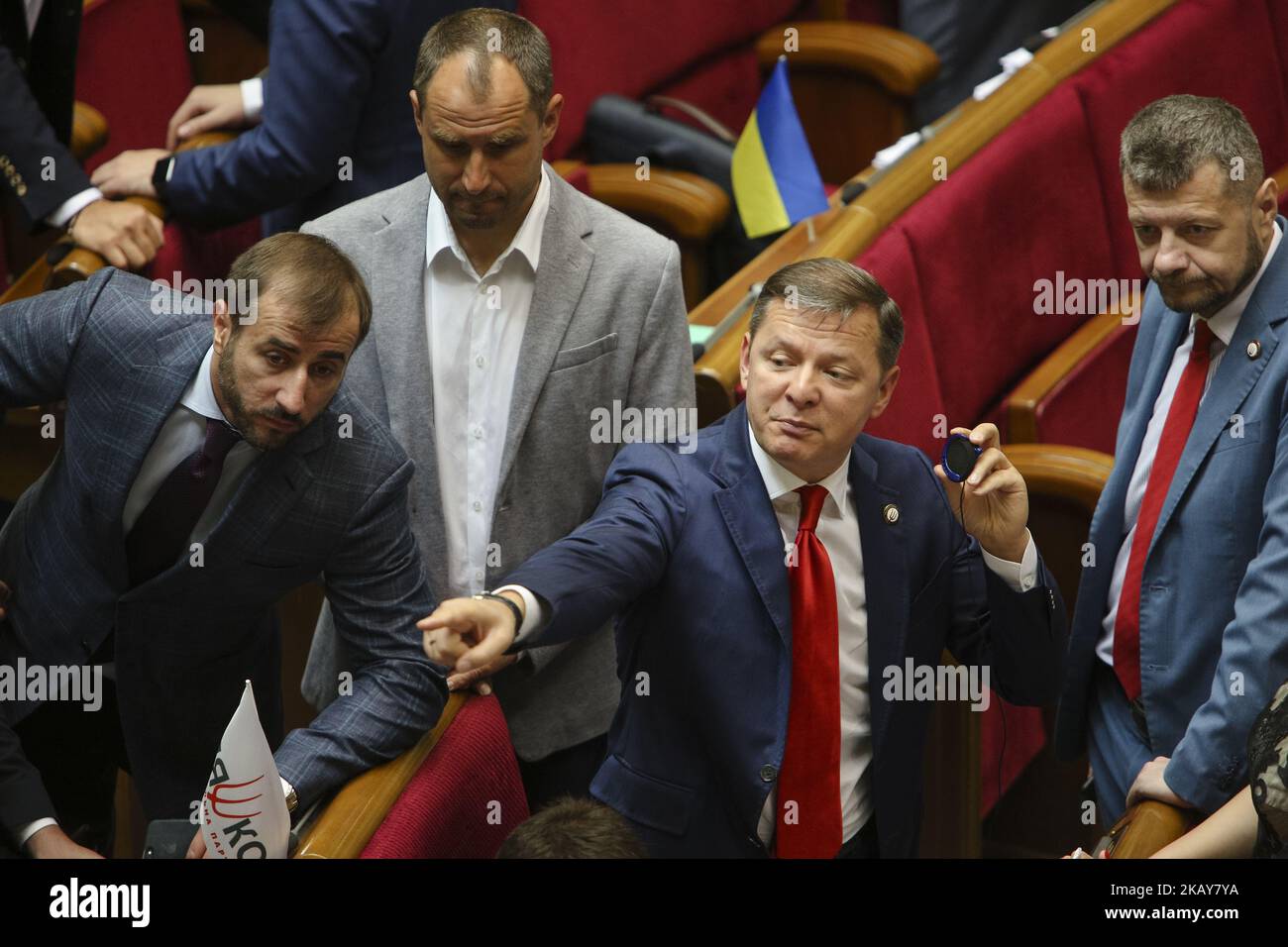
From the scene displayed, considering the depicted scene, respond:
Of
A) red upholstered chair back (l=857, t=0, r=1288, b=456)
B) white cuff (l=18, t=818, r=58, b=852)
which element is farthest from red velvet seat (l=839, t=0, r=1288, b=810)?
white cuff (l=18, t=818, r=58, b=852)

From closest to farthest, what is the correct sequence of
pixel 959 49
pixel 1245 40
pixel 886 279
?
pixel 886 279, pixel 1245 40, pixel 959 49

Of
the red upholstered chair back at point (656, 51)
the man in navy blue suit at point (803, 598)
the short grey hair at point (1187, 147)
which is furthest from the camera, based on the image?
the red upholstered chair back at point (656, 51)

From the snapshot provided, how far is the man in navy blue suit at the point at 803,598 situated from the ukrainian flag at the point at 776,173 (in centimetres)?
48

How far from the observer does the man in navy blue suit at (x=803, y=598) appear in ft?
3.36

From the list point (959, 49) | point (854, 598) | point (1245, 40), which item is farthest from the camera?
point (959, 49)

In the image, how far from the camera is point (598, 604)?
958 millimetres

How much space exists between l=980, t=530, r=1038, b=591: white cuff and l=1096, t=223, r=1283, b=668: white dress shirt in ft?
0.72

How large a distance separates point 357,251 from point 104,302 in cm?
18

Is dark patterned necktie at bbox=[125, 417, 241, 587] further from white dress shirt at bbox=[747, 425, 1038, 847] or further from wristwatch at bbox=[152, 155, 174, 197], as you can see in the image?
wristwatch at bbox=[152, 155, 174, 197]

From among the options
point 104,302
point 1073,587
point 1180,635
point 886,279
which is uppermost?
point 886,279

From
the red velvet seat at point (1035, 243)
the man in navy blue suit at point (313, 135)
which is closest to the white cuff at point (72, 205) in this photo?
the man in navy blue suit at point (313, 135)

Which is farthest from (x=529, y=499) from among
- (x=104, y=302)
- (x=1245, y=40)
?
(x=1245, y=40)

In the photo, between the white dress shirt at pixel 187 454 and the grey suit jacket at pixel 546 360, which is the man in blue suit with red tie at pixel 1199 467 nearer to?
the grey suit jacket at pixel 546 360

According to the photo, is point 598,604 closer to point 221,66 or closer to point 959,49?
point 221,66
